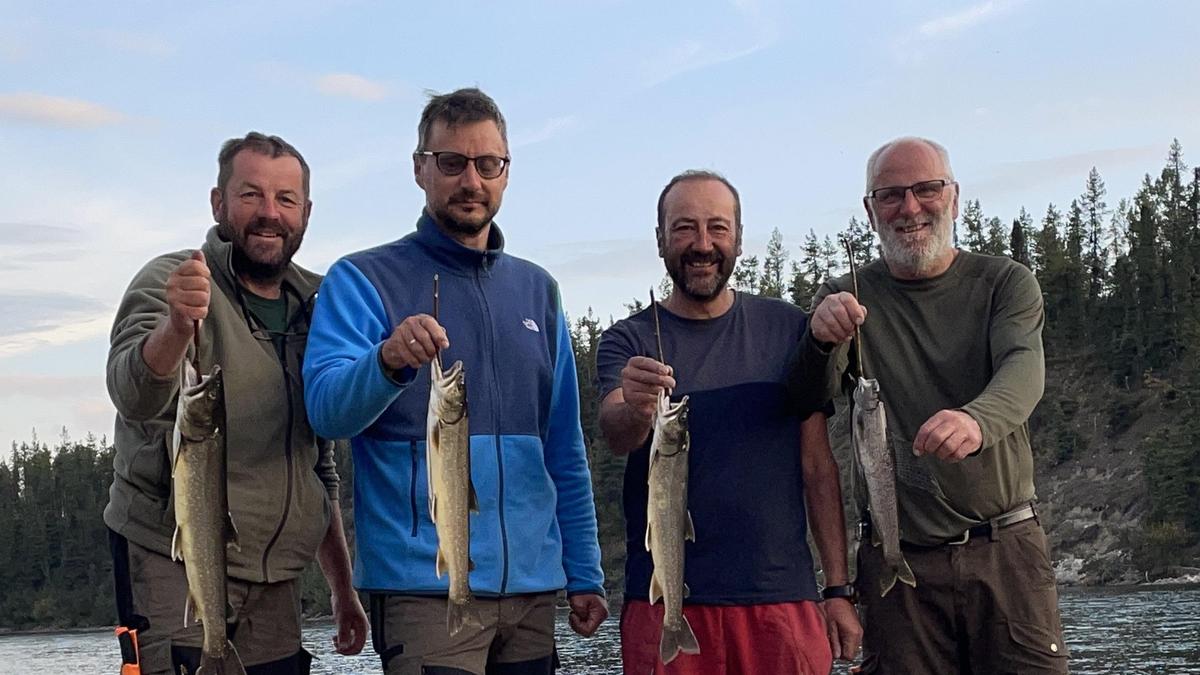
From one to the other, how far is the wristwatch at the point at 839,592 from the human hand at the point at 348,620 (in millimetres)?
2595

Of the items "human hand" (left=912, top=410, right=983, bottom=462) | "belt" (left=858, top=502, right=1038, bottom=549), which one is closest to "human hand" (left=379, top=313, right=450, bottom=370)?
"human hand" (left=912, top=410, right=983, bottom=462)

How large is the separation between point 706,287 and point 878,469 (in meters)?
1.31

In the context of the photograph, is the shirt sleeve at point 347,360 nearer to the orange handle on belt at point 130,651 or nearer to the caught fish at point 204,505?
the caught fish at point 204,505

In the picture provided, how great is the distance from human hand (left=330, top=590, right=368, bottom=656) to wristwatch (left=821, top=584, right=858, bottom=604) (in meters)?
2.60

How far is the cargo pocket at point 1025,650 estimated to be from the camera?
21.7ft

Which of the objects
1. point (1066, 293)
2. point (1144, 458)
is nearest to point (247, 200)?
point (1144, 458)

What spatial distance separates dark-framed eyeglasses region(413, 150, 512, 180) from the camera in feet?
20.2

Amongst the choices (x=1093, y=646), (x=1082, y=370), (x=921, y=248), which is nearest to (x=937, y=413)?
(x=921, y=248)

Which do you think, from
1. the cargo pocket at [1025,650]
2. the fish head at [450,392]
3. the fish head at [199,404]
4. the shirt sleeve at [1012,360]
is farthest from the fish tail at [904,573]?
the fish head at [199,404]

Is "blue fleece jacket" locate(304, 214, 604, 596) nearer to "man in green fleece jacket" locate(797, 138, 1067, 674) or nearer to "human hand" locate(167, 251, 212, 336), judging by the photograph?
"human hand" locate(167, 251, 212, 336)

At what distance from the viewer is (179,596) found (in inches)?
242

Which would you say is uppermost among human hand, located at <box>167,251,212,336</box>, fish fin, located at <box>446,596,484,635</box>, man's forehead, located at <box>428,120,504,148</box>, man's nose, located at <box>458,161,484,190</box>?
man's forehead, located at <box>428,120,504,148</box>

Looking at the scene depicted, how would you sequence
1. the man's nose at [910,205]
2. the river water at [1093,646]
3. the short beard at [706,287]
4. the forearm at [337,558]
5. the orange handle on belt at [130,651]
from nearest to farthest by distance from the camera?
1. the orange handle on belt at [130,651]
2. the short beard at [706,287]
3. the man's nose at [910,205]
4. the forearm at [337,558]
5. the river water at [1093,646]

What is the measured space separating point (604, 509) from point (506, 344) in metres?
93.1
